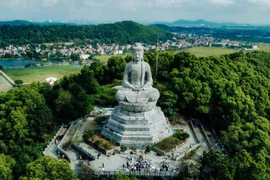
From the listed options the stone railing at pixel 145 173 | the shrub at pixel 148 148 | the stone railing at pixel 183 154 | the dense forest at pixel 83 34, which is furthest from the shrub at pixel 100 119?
the dense forest at pixel 83 34

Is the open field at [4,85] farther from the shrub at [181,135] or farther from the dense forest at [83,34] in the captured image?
the dense forest at [83,34]

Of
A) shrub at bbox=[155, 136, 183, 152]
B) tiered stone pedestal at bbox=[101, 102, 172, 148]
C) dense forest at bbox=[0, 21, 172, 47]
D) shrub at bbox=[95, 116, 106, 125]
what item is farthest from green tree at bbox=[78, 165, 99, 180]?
dense forest at bbox=[0, 21, 172, 47]

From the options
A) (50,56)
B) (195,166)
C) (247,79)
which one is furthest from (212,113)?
(50,56)

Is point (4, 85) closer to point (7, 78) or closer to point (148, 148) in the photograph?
point (7, 78)

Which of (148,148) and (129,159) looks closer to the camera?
(129,159)

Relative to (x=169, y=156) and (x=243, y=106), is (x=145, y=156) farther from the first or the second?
(x=243, y=106)

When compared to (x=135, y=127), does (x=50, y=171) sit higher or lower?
lower

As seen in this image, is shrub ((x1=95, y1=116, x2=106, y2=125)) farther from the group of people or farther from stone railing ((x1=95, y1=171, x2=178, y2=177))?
stone railing ((x1=95, y1=171, x2=178, y2=177))

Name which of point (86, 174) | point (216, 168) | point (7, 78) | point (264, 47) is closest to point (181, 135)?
point (216, 168)
